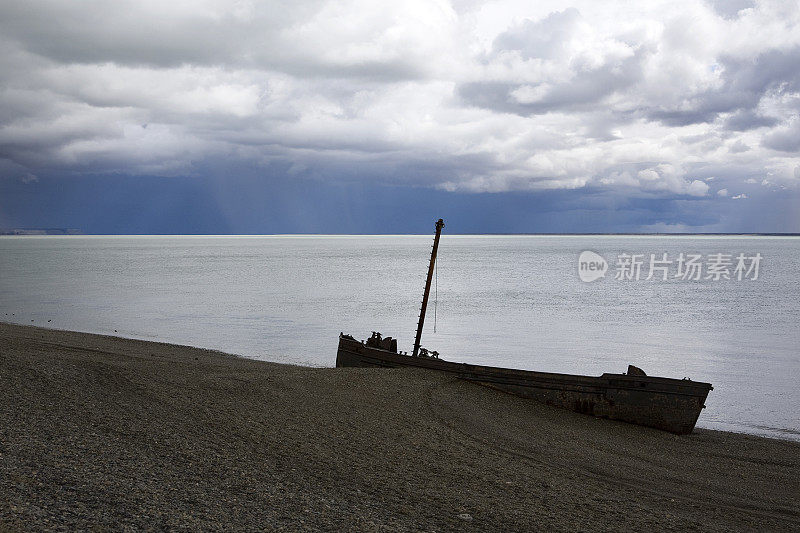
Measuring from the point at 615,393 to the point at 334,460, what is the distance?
8.72 meters

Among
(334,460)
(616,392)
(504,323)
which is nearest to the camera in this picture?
(334,460)

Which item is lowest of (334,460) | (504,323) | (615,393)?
(334,460)

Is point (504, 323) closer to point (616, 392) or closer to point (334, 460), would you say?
point (616, 392)

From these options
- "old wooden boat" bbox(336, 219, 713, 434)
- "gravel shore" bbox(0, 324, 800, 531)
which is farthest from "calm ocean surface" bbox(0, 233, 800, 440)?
"gravel shore" bbox(0, 324, 800, 531)

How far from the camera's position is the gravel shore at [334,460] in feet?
23.4

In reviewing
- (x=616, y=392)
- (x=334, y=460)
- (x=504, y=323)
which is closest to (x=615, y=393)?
(x=616, y=392)

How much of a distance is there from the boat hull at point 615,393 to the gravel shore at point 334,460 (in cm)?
39

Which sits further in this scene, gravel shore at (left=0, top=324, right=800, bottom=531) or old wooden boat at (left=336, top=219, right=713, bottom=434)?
old wooden boat at (left=336, top=219, right=713, bottom=434)

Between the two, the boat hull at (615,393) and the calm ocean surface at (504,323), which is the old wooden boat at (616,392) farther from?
the calm ocean surface at (504,323)

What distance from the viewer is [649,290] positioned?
221 feet

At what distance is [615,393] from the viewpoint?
52.1ft

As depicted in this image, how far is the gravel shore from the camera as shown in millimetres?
7125

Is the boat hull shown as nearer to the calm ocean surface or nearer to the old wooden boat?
the old wooden boat

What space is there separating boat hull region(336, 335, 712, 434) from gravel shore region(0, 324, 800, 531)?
39 centimetres
